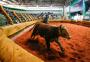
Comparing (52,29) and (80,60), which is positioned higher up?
(52,29)

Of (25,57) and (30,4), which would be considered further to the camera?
(30,4)

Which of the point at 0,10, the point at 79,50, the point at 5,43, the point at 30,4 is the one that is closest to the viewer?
the point at 5,43

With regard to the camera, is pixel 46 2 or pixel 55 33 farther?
pixel 46 2

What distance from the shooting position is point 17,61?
1.45 metres

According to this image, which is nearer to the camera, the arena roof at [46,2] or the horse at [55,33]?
the horse at [55,33]

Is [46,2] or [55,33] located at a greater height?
[46,2]

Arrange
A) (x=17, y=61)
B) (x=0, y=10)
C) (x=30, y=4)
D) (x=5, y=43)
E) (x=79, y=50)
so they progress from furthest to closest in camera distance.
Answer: (x=30, y=4) → (x=79, y=50) → (x=0, y=10) → (x=5, y=43) → (x=17, y=61)

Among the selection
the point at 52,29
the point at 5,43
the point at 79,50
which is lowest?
the point at 79,50

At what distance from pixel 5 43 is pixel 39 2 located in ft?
105

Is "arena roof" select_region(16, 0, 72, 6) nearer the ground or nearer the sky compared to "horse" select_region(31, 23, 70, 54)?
nearer the sky

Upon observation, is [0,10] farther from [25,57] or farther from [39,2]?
[39,2]

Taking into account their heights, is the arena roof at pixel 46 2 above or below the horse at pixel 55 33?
above

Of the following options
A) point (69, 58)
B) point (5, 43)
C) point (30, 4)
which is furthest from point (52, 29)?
point (30, 4)

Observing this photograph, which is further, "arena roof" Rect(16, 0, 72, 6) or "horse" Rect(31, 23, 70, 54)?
"arena roof" Rect(16, 0, 72, 6)
